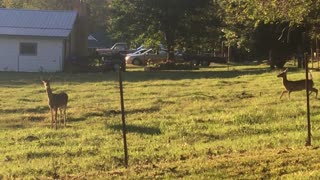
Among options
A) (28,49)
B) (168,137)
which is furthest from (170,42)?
(168,137)

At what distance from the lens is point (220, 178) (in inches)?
299

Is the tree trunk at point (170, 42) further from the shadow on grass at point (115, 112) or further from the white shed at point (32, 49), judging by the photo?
the shadow on grass at point (115, 112)

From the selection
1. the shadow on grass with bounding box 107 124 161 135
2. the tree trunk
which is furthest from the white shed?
the shadow on grass with bounding box 107 124 161 135

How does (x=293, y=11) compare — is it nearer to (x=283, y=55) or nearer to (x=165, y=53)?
(x=283, y=55)

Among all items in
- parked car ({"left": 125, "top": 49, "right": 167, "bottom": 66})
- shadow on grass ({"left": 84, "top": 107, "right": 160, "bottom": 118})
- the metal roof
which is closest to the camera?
shadow on grass ({"left": 84, "top": 107, "right": 160, "bottom": 118})

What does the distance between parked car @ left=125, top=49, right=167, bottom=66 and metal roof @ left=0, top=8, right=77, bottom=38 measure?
32.0ft

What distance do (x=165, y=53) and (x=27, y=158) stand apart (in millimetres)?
41107

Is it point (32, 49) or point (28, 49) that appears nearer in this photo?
point (32, 49)

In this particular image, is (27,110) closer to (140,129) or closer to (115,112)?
(115,112)

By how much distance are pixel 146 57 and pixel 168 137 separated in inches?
1580

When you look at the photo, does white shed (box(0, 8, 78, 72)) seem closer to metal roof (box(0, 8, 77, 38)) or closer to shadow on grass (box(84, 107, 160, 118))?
metal roof (box(0, 8, 77, 38))

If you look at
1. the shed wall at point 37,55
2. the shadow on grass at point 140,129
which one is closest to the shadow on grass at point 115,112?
the shadow on grass at point 140,129

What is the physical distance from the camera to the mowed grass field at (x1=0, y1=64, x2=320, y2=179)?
27.6ft

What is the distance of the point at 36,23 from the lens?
136 ft
